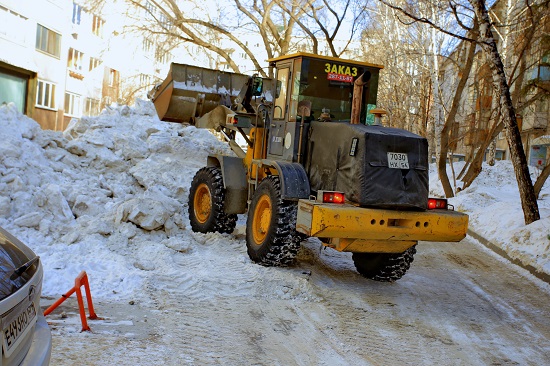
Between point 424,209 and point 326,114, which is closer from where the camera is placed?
point 424,209

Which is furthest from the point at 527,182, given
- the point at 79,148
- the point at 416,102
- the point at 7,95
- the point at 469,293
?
the point at 7,95

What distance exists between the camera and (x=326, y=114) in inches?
343

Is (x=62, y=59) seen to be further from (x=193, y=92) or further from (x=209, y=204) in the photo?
(x=209, y=204)

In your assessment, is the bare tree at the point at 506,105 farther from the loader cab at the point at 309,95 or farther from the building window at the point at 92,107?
the building window at the point at 92,107

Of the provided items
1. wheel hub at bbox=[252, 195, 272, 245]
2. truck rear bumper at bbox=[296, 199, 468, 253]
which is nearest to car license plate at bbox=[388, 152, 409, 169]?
truck rear bumper at bbox=[296, 199, 468, 253]

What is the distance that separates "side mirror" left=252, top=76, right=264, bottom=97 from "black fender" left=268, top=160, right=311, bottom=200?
4.94 feet

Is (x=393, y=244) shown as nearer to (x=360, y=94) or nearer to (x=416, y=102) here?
(x=360, y=94)

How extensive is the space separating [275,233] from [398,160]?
1.75 m

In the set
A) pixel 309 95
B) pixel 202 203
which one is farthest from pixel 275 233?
pixel 202 203

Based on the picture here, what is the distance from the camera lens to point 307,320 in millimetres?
6445

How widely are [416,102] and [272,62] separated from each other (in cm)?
2316

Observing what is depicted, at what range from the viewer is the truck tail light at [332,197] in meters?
7.39

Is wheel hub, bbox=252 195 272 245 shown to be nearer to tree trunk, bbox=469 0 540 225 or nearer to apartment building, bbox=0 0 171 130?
tree trunk, bbox=469 0 540 225

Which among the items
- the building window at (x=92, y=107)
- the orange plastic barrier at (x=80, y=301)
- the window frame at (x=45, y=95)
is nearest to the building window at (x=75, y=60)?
the building window at (x=92, y=107)
